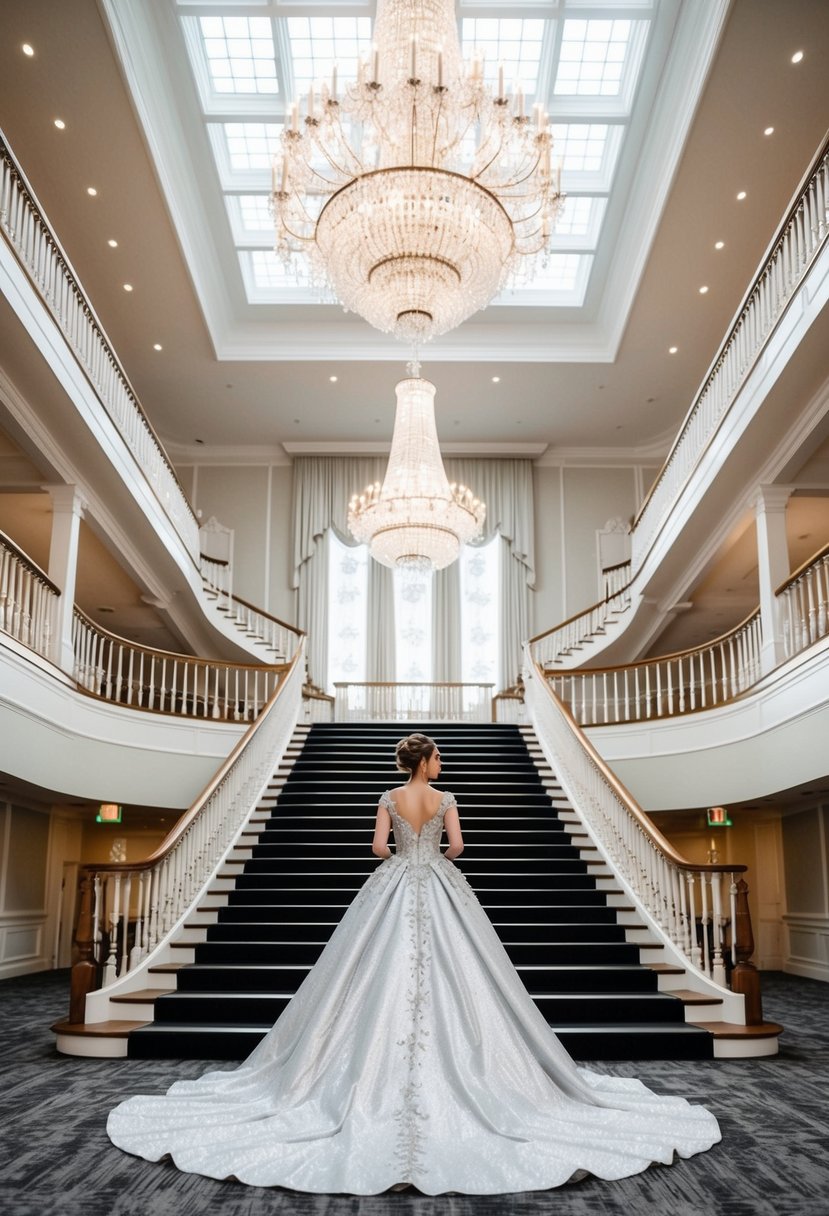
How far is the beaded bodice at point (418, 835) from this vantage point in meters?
4.66

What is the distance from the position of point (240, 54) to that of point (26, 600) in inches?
269

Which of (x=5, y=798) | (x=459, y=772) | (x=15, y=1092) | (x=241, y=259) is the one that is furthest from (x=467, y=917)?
(x=241, y=259)

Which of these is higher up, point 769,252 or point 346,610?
point 769,252

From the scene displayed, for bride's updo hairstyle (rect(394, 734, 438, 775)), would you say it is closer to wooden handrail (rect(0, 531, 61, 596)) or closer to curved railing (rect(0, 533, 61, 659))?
curved railing (rect(0, 533, 61, 659))

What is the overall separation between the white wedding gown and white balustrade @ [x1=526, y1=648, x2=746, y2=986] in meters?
2.36

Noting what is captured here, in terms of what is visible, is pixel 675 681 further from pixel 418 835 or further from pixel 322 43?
pixel 418 835

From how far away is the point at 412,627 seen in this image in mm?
18422

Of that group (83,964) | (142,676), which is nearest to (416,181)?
(83,964)

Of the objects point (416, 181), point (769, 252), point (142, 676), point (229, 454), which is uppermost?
point (229, 454)

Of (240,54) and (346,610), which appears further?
(346,610)

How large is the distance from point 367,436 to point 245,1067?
1517 centimetres

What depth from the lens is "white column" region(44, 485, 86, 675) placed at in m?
10.5

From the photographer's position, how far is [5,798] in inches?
462

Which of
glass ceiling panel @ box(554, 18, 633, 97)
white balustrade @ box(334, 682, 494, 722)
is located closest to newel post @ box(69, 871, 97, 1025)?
glass ceiling panel @ box(554, 18, 633, 97)
